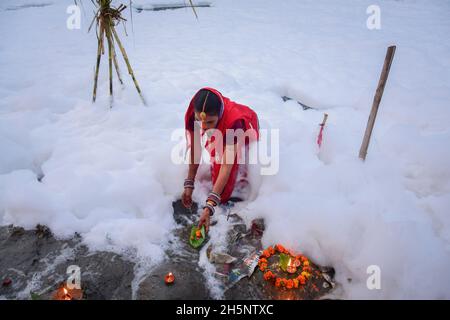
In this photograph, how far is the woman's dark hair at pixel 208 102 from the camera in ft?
8.51

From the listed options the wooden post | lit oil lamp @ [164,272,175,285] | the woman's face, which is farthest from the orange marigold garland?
the wooden post

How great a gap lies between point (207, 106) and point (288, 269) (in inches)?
66.2

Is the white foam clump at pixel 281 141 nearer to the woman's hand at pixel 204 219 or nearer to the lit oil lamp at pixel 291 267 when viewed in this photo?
the lit oil lamp at pixel 291 267

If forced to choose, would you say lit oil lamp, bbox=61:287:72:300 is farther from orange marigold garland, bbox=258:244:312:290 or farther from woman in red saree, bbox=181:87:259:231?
orange marigold garland, bbox=258:244:312:290

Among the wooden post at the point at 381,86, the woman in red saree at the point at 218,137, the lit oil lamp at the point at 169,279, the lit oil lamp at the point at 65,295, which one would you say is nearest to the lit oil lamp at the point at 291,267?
the woman in red saree at the point at 218,137

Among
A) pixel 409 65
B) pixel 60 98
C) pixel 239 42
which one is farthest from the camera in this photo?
pixel 239 42

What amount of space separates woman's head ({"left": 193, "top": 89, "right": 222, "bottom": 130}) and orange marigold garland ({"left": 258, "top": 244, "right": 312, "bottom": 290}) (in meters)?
1.41

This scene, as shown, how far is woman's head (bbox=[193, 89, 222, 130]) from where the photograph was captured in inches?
102

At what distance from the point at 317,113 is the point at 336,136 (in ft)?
3.09

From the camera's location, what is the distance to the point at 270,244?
277 cm

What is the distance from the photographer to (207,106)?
2.60m
